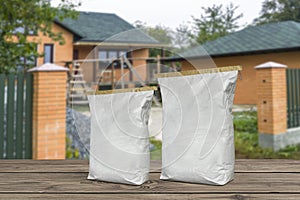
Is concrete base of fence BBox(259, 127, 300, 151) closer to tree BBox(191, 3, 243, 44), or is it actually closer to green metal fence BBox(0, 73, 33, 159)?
green metal fence BBox(0, 73, 33, 159)

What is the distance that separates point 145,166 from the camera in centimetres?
51

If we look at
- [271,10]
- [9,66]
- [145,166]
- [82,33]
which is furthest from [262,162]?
[82,33]

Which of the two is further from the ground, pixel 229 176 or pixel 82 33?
pixel 82 33

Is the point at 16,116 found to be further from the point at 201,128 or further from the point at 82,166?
Answer: the point at 201,128

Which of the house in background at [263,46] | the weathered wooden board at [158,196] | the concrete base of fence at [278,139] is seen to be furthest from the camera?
the house in background at [263,46]

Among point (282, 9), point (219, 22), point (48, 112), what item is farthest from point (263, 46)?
point (48, 112)

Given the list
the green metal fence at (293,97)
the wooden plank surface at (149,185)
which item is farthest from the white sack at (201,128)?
the green metal fence at (293,97)

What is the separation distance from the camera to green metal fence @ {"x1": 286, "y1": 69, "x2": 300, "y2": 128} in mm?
2666

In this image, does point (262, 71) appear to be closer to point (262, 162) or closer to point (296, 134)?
point (296, 134)

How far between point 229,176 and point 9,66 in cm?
231

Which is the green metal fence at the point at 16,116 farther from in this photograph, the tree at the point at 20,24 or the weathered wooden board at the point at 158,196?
the weathered wooden board at the point at 158,196

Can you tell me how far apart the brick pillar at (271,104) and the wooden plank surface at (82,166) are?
1915 mm

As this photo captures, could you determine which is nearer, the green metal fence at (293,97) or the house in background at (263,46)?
the green metal fence at (293,97)

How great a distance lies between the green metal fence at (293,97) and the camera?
8.75 ft
